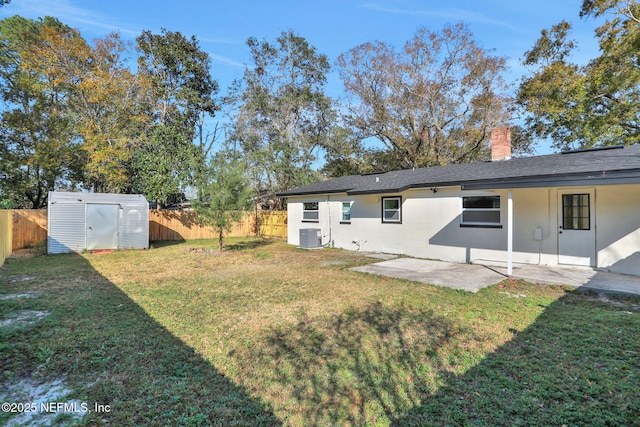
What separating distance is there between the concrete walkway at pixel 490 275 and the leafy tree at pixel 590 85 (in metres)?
12.0

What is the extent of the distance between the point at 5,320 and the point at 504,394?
22.2 ft

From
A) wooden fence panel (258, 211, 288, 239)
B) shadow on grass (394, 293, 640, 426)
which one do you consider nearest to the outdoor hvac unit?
wooden fence panel (258, 211, 288, 239)

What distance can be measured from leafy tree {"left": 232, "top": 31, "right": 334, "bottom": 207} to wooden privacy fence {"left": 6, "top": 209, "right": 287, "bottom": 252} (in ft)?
10.4

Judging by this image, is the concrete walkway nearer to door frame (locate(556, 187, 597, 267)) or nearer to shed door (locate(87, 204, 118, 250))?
door frame (locate(556, 187, 597, 267))

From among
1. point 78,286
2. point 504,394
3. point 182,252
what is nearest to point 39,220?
point 182,252

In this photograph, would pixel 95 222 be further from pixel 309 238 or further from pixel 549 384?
pixel 549 384

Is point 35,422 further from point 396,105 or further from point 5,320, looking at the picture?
point 396,105

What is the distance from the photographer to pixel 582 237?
7793mm

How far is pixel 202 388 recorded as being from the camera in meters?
2.90

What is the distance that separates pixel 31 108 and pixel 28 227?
844 cm

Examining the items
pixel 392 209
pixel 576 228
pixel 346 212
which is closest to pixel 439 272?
pixel 576 228

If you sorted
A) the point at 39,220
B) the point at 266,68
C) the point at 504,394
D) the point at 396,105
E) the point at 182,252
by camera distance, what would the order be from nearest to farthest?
the point at 504,394 < the point at 182,252 < the point at 39,220 < the point at 396,105 < the point at 266,68

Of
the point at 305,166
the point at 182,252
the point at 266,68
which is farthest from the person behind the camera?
the point at 266,68

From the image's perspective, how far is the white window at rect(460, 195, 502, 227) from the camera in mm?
9096
